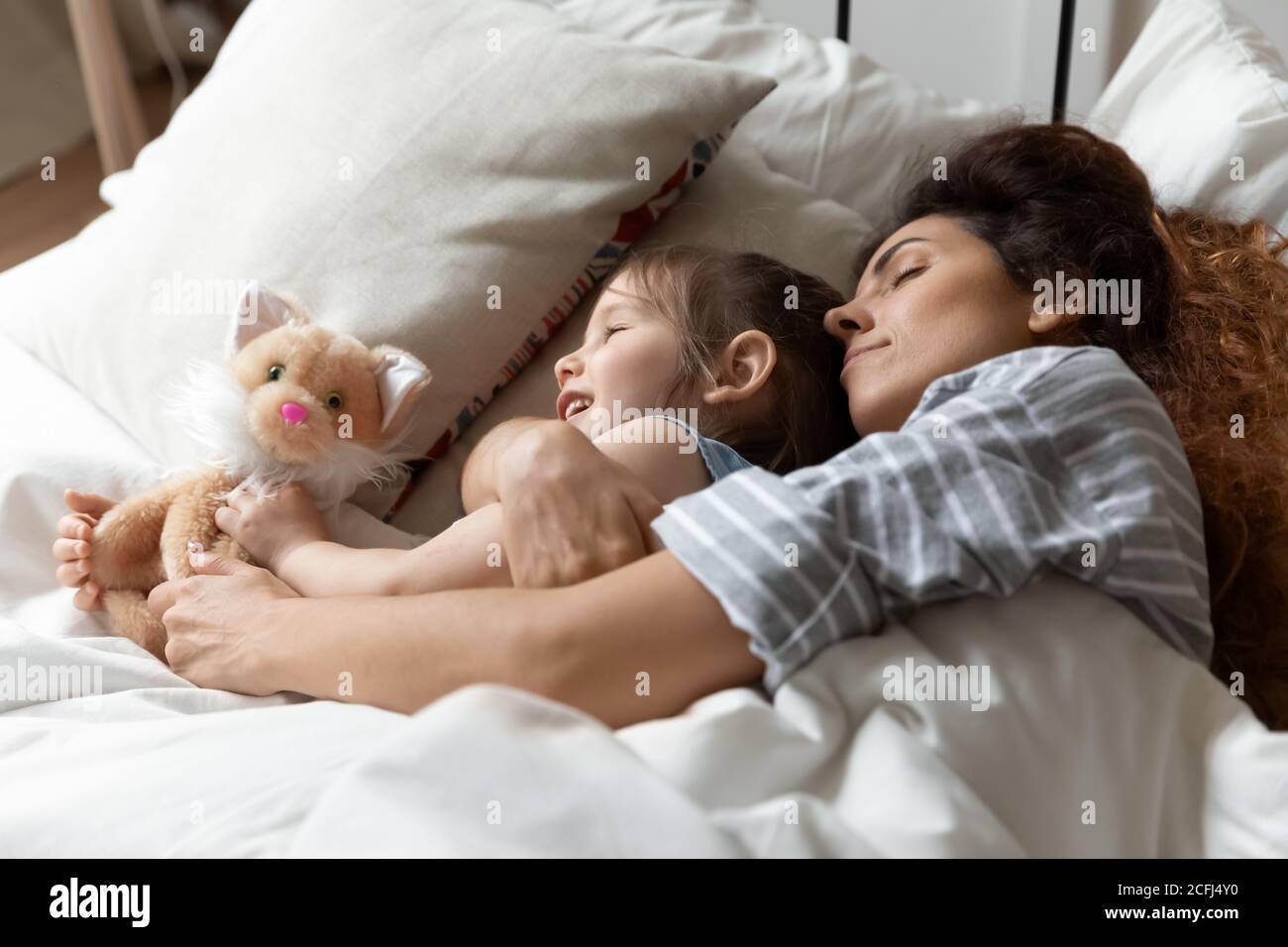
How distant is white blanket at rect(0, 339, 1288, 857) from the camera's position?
70cm

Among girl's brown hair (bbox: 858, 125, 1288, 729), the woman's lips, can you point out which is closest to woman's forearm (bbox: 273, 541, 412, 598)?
the woman's lips

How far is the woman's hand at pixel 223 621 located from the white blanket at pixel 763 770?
0.23 feet

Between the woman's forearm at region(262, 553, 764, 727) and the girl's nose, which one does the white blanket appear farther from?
the girl's nose

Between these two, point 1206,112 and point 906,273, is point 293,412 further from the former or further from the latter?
point 1206,112

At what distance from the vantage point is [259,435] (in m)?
1.10

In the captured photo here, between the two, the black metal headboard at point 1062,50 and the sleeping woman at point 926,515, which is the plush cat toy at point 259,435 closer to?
the sleeping woman at point 926,515

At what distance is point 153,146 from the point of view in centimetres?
148

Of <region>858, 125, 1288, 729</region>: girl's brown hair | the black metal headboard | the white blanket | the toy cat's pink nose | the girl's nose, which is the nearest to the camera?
the white blanket

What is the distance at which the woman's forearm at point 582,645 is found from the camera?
2.75 ft

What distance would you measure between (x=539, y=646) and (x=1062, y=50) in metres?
1.31

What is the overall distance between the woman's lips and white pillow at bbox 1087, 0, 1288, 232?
42 cm

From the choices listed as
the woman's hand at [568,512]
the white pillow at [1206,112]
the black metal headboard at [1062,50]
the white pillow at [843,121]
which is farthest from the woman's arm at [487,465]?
the black metal headboard at [1062,50]
